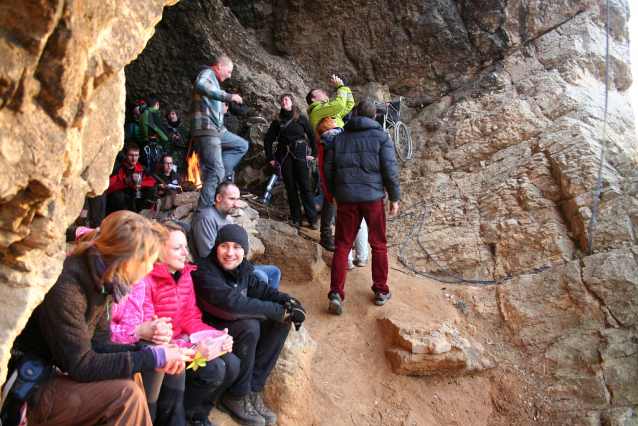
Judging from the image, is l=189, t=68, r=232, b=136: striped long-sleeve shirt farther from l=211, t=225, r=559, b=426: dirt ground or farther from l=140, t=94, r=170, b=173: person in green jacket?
l=140, t=94, r=170, b=173: person in green jacket

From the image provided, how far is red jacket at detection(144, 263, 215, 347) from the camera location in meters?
2.75

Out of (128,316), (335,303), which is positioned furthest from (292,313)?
(335,303)

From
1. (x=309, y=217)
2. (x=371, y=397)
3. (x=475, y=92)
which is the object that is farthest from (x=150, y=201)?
(x=475, y=92)

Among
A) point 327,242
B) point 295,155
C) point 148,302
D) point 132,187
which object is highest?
point 295,155

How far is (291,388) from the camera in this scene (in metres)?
3.35

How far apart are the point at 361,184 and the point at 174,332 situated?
241 cm

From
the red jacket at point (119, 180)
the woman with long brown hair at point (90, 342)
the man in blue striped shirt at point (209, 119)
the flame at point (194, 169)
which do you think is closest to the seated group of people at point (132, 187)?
the red jacket at point (119, 180)

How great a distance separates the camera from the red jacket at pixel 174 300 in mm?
2748

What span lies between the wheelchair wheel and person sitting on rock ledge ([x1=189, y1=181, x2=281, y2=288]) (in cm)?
413

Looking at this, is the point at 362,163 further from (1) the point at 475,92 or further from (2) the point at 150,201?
(1) the point at 475,92

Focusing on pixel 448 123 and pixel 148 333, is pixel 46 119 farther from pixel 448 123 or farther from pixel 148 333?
pixel 448 123

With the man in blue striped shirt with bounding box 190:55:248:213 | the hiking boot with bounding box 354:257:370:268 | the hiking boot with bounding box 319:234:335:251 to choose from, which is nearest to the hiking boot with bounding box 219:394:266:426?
the man in blue striped shirt with bounding box 190:55:248:213

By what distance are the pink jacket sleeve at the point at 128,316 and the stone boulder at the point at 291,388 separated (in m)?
1.25

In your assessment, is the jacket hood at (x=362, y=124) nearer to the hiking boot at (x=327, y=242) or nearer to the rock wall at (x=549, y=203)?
the hiking boot at (x=327, y=242)
